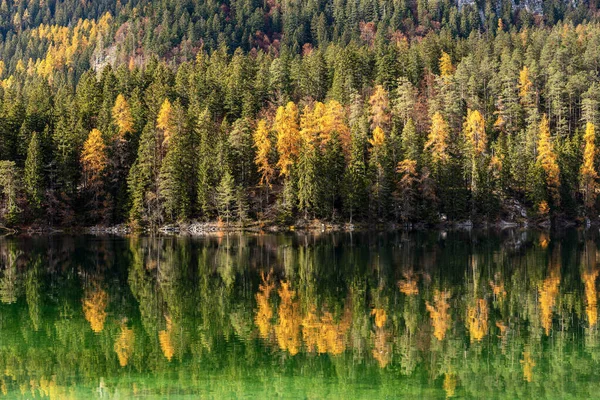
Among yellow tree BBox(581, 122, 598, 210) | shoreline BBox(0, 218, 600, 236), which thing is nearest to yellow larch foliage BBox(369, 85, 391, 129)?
shoreline BBox(0, 218, 600, 236)

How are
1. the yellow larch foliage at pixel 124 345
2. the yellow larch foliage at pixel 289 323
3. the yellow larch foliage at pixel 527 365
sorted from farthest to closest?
1. the yellow larch foliage at pixel 289 323
2. the yellow larch foliage at pixel 124 345
3. the yellow larch foliage at pixel 527 365

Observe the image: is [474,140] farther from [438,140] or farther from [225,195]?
[225,195]

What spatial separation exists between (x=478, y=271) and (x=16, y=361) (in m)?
27.8

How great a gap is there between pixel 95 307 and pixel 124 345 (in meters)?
8.09

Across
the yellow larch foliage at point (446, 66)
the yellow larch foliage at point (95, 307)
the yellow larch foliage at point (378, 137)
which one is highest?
the yellow larch foliage at point (446, 66)

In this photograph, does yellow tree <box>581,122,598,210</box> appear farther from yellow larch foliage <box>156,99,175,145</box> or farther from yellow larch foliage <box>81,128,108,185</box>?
yellow larch foliage <box>81,128,108,185</box>

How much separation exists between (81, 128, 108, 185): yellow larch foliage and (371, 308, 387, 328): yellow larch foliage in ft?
250

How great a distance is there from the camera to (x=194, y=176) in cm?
9775

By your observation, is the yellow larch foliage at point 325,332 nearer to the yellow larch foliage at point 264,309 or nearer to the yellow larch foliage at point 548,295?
the yellow larch foliage at point 264,309

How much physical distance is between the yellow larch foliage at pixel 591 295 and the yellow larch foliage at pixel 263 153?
2470 inches

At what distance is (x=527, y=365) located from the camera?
1950 centimetres

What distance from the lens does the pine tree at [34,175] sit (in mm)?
89188

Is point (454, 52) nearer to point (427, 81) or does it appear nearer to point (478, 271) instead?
point (427, 81)

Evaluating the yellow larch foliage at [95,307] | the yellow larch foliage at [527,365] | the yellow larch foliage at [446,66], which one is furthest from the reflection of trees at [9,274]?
the yellow larch foliage at [446,66]
